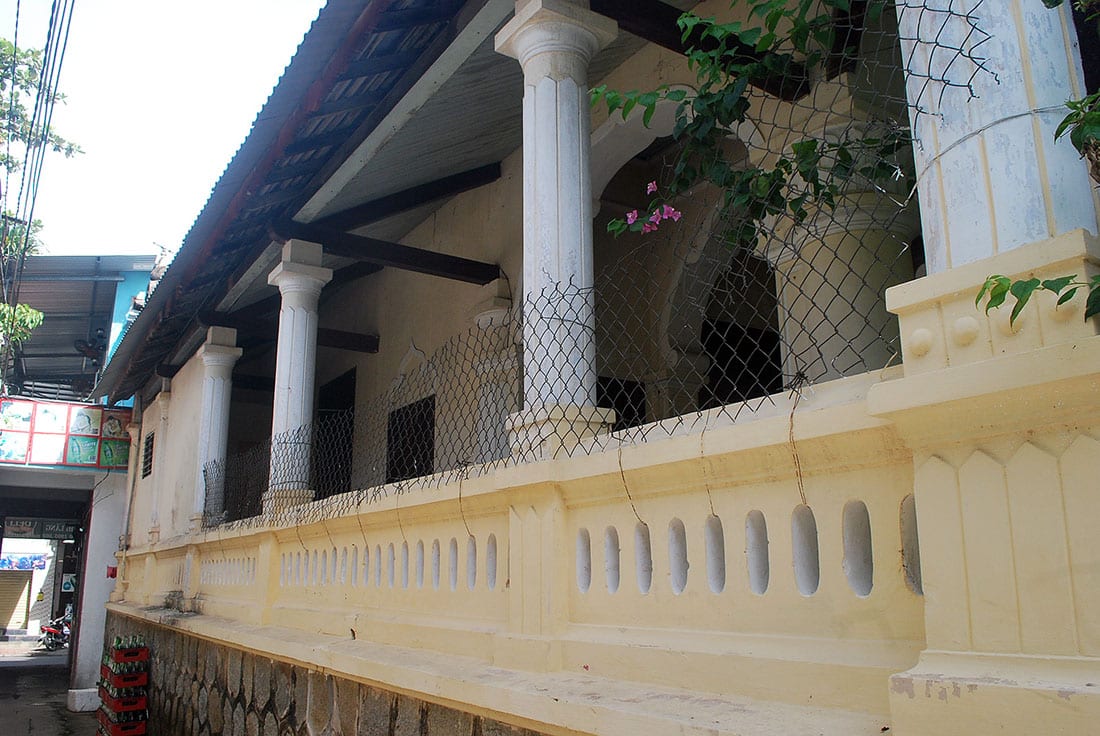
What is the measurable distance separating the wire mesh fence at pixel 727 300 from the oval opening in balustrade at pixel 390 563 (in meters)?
0.29

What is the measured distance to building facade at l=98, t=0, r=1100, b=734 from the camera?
1.84 meters

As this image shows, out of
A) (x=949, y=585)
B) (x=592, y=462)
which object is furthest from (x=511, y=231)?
(x=949, y=585)

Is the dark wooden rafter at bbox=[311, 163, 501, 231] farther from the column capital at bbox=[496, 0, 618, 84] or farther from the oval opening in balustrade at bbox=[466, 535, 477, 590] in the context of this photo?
the oval opening in balustrade at bbox=[466, 535, 477, 590]

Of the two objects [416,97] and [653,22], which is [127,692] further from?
[653,22]

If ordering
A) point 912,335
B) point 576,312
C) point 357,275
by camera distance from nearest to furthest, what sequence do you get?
point 912,335 < point 576,312 < point 357,275

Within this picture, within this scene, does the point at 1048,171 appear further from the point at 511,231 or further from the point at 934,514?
the point at 511,231

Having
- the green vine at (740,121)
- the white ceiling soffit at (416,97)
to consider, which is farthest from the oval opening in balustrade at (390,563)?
the white ceiling soffit at (416,97)

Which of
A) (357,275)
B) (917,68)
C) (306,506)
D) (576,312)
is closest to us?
(917,68)

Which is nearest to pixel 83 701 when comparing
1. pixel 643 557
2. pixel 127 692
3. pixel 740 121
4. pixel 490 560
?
pixel 127 692

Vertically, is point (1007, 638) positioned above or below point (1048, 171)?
below

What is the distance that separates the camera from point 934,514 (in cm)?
194

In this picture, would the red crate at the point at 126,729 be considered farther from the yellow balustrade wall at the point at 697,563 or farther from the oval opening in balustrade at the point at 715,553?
the oval opening in balustrade at the point at 715,553

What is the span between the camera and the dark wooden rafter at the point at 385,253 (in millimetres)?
Answer: 7426

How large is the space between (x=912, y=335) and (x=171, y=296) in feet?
27.8
